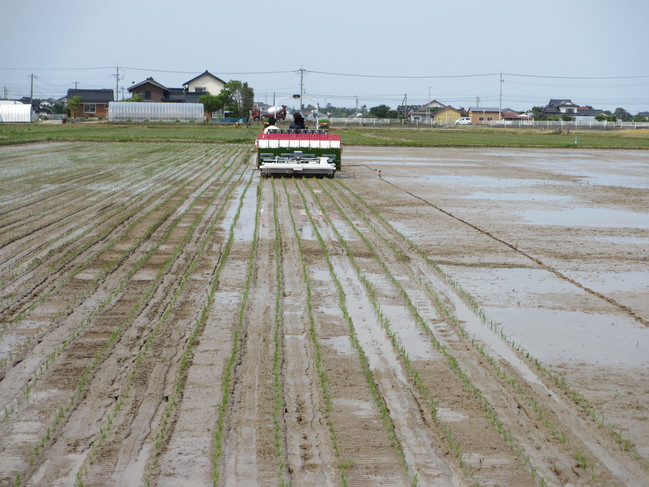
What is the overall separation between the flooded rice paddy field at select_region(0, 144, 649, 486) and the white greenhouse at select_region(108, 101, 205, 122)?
66.4 meters

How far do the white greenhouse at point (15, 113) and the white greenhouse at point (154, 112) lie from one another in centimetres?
1020

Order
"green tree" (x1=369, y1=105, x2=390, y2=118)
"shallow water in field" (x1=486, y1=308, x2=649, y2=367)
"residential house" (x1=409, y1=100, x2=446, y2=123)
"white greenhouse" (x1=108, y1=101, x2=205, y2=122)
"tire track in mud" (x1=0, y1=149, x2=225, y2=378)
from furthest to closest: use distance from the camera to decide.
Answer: "residential house" (x1=409, y1=100, x2=446, y2=123), "green tree" (x1=369, y1=105, x2=390, y2=118), "white greenhouse" (x1=108, y1=101, x2=205, y2=122), "tire track in mud" (x1=0, y1=149, x2=225, y2=378), "shallow water in field" (x1=486, y1=308, x2=649, y2=367)

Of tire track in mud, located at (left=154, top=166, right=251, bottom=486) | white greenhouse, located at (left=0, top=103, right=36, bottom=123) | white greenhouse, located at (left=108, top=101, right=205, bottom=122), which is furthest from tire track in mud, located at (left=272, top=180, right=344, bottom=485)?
white greenhouse, located at (left=0, top=103, right=36, bottom=123)

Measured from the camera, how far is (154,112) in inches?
3118

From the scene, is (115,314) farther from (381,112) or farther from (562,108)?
(562,108)

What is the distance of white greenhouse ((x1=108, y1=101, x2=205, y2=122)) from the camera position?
256 feet

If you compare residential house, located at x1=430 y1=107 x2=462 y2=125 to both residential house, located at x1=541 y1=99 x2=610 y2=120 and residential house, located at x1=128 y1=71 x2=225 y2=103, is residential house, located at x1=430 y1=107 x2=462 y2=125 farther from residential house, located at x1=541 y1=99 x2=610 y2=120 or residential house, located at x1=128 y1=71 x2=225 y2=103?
residential house, located at x1=128 y1=71 x2=225 y2=103

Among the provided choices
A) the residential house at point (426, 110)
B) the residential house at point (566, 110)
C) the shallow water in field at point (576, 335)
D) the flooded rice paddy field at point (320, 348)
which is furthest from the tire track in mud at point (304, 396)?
the residential house at point (426, 110)

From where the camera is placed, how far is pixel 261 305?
7520mm

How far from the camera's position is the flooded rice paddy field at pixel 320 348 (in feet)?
14.3

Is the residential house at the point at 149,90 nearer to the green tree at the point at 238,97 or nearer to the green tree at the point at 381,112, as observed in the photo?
the green tree at the point at 238,97

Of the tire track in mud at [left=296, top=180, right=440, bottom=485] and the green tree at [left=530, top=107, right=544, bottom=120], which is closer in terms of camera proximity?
the tire track in mud at [left=296, top=180, right=440, bottom=485]

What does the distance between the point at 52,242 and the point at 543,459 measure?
7.98 m

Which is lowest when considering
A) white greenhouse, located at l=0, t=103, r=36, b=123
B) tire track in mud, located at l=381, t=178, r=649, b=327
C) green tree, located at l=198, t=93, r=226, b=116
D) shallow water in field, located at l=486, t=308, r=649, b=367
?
shallow water in field, located at l=486, t=308, r=649, b=367
